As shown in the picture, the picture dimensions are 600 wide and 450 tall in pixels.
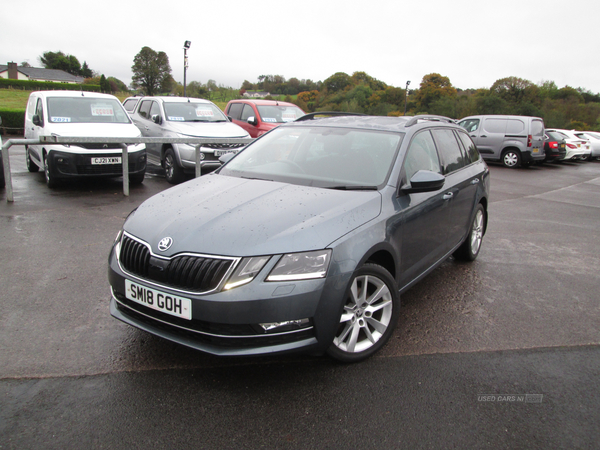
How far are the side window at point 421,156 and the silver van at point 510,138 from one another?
13.5 metres

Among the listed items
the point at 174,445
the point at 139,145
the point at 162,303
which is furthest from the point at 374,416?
the point at 139,145

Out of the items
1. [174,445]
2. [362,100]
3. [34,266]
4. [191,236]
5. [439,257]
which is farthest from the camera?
[362,100]

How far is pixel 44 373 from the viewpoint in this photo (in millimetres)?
2822

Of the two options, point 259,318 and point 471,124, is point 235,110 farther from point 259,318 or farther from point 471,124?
point 259,318

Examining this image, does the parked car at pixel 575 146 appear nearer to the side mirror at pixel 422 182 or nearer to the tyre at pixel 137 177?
the tyre at pixel 137 177

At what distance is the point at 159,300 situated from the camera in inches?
104

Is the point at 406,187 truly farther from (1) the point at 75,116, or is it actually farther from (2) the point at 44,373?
(1) the point at 75,116

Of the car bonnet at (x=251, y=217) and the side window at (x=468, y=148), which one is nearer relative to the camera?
the car bonnet at (x=251, y=217)

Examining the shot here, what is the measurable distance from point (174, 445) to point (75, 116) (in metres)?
8.39

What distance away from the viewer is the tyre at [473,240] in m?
5.13

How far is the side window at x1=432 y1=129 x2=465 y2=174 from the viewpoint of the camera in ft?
14.4

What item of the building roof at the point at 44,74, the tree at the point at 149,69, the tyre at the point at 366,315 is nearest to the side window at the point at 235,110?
the tyre at the point at 366,315

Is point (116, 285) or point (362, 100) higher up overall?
point (362, 100)

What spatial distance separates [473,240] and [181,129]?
6.93m
